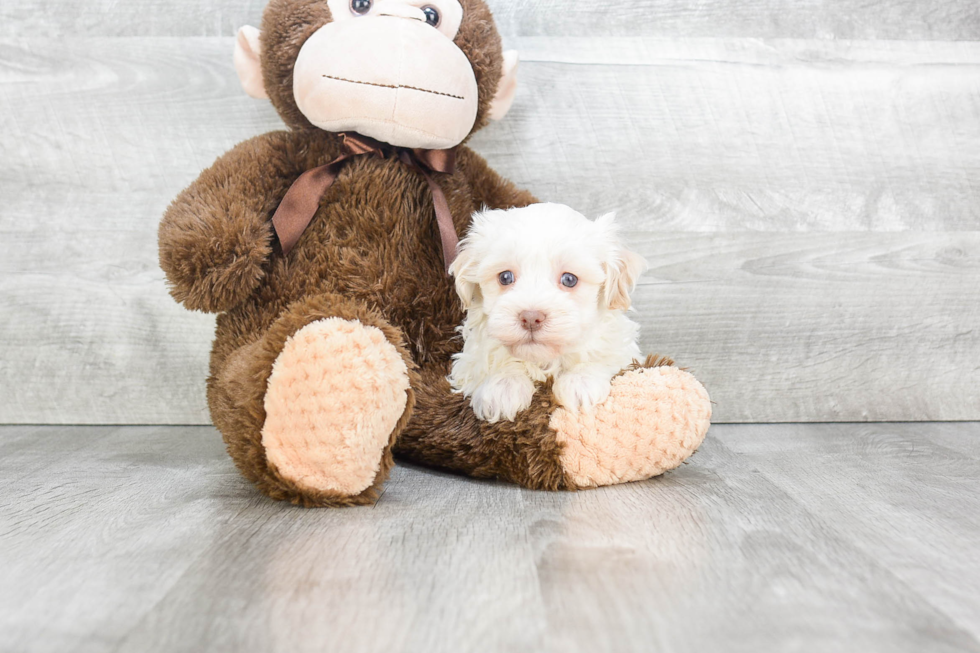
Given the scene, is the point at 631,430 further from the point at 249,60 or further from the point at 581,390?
the point at 249,60

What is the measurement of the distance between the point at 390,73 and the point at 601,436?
517mm

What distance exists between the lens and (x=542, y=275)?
89cm

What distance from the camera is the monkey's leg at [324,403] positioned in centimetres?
80

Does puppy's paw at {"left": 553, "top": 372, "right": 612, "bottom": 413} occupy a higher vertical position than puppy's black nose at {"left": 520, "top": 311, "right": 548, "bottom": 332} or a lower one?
lower

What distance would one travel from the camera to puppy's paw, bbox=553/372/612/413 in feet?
2.99

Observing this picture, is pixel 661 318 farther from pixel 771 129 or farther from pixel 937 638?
pixel 937 638

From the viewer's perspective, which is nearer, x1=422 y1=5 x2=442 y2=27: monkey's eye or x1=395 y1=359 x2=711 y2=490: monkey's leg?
x1=395 y1=359 x2=711 y2=490: monkey's leg

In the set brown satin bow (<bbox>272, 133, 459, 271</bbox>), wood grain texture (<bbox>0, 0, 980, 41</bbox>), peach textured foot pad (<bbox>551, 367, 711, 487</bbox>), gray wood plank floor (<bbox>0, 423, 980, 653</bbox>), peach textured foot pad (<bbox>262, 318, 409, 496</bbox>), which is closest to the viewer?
gray wood plank floor (<bbox>0, 423, 980, 653</bbox>)

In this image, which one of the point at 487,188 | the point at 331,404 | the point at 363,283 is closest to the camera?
the point at 331,404

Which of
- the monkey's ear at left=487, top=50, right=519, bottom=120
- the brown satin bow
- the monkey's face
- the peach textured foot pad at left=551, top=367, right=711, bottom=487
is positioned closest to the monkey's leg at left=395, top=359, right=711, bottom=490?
the peach textured foot pad at left=551, top=367, right=711, bottom=487

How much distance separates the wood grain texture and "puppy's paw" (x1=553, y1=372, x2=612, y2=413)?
2.28 ft

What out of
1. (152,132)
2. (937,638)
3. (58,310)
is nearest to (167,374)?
(58,310)

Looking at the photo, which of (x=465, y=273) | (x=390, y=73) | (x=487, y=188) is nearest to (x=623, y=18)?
(x=487, y=188)

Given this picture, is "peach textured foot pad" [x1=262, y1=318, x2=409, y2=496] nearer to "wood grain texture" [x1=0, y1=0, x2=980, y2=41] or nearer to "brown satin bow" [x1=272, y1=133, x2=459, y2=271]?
"brown satin bow" [x1=272, y1=133, x2=459, y2=271]
